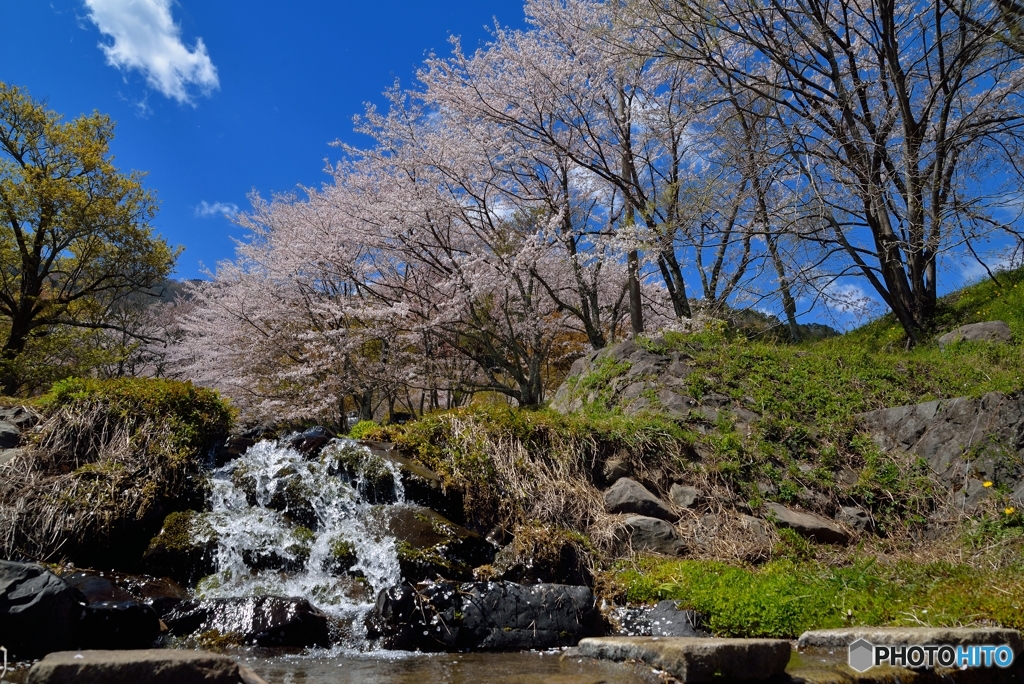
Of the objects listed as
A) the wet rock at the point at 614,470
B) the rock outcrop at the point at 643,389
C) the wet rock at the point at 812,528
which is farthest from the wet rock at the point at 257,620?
the rock outcrop at the point at 643,389

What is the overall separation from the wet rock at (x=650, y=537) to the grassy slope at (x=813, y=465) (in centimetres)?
31

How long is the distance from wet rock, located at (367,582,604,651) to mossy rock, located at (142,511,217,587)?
1821mm

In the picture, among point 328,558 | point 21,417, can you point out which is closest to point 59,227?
point 21,417

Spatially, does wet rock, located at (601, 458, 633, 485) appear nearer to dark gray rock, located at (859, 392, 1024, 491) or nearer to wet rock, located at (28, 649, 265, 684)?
dark gray rock, located at (859, 392, 1024, 491)

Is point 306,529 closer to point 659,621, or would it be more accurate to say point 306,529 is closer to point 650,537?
point 659,621

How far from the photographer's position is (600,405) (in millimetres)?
9047

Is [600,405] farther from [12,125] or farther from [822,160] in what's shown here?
[12,125]

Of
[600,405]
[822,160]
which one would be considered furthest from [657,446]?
[822,160]

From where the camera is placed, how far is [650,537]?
622 cm

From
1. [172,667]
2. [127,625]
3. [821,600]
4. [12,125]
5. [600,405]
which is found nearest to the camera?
[172,667]

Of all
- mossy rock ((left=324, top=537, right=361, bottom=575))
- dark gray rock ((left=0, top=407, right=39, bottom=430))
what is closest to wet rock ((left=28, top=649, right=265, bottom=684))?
mossy rock ((left=324, top=537, right=361, bottom=575))

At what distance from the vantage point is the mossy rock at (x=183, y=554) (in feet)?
17.3

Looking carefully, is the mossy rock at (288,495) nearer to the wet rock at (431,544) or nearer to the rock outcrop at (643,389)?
the wet rock at (431,544)

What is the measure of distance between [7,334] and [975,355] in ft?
67.4
